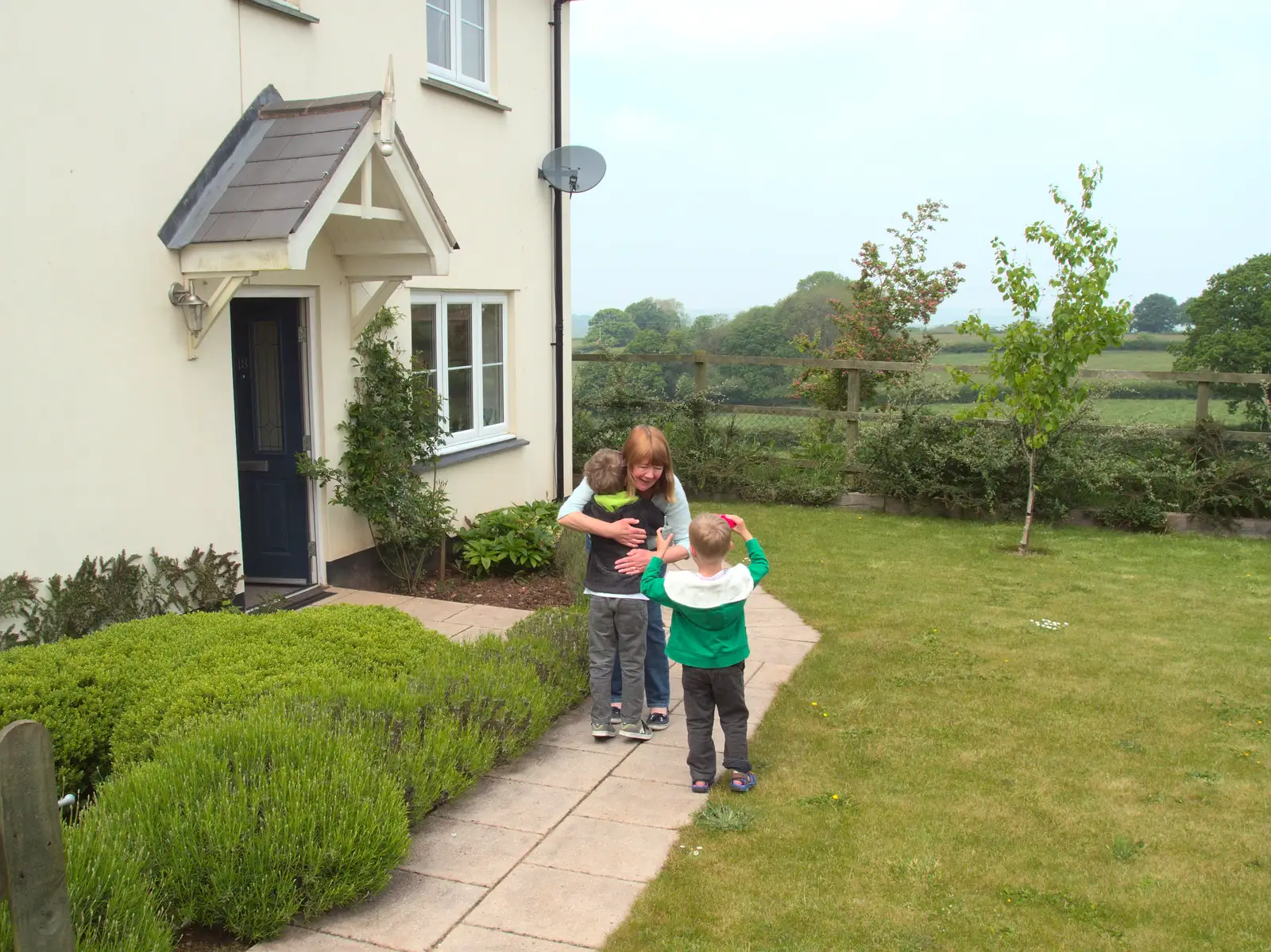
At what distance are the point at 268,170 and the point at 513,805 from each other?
4.48 metres

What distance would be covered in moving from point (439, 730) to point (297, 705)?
2.07 ft

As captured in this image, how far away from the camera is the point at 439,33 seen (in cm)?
1004

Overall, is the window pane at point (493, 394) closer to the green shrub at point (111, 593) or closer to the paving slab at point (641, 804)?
the green shrub at point (111, 593)

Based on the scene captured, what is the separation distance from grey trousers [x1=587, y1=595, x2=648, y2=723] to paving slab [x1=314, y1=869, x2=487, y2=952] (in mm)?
1740

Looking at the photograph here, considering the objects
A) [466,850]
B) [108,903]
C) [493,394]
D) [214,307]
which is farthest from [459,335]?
[108,903]

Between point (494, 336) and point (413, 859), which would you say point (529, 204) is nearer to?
point (494, 336)

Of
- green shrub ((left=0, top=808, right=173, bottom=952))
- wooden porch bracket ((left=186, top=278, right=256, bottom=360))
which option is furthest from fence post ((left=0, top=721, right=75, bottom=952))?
wooden porch bracket ((left=186, top=278, right=256, bottom=360))

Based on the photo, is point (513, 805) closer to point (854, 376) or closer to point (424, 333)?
point (424, 333)

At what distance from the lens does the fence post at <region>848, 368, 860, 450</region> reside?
1445cm

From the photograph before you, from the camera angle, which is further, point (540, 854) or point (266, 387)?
point (266, 387)

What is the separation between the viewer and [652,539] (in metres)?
5.72

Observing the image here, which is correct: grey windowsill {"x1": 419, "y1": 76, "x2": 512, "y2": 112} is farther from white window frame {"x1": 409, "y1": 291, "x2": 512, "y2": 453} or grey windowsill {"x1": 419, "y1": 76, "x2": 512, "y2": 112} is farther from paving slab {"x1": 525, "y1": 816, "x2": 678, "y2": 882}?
paving slab {"x1": 525, "y1": 816, "x2": 678, "y2": 882}

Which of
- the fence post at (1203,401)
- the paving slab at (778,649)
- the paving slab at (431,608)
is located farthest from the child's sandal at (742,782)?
the fence post at (1203,401)

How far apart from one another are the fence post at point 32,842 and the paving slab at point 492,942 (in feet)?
4.54
